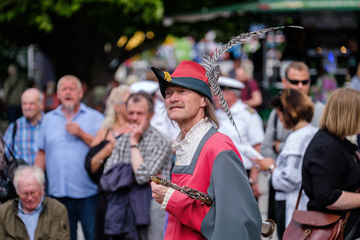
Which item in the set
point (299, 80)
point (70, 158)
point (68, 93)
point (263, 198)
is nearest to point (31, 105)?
point (68, 93)

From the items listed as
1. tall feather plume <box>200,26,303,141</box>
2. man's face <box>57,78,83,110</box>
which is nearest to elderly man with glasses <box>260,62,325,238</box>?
man's face <box>57,78,83,110</box>

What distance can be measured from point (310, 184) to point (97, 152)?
2186 mm

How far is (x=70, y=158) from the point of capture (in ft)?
16.5

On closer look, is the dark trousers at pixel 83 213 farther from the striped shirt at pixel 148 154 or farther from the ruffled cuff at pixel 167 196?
the ruffled cuff at pixel 167 196

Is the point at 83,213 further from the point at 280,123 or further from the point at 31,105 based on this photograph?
the point at 280,123

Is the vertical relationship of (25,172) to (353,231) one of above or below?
above

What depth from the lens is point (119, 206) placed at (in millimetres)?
4156

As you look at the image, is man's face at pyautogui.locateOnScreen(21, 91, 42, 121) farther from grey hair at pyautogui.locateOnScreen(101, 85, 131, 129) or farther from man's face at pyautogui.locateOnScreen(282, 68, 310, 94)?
man's face at pyautogui.locateOnScreen(282, 68, 310, 94)

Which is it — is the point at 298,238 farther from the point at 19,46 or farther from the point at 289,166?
the point at 19,46

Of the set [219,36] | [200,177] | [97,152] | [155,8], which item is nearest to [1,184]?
[97,152]

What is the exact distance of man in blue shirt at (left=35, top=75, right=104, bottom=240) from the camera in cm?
499

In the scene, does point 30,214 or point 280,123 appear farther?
point 280,123

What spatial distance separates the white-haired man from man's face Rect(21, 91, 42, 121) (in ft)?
4.89

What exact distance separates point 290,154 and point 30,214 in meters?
2.42
